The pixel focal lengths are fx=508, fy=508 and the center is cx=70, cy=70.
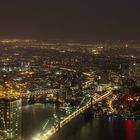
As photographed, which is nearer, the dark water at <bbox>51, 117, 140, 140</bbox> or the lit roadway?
the lit roadway

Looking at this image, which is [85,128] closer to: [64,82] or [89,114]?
[89,114]

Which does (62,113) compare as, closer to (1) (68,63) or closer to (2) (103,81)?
(2) (103,81)

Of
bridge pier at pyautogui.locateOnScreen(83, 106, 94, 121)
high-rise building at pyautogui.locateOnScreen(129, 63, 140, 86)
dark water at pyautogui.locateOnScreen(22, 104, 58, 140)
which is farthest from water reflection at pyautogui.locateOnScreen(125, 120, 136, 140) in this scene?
high-rise building at pyautogui.locateOnScreen(129, 63, 140, 86)

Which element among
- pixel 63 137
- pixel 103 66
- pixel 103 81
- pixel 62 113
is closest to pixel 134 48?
pixel 103 66

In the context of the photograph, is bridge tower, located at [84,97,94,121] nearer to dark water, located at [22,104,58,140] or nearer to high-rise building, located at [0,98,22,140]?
dark water, located at [22,104,58,140]

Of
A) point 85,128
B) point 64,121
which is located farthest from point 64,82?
point 85,128

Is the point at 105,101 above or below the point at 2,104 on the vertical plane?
below
